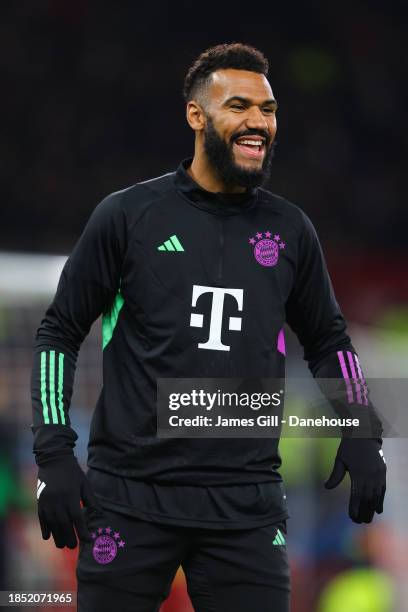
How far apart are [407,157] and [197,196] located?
885 centimetres

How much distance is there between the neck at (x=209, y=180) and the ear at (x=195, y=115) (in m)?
0.07

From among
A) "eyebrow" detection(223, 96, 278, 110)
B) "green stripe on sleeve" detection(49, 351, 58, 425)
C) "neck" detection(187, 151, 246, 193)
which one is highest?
"eyebrow" detection(223, 96, 278, 110)

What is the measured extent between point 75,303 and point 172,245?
0.25m

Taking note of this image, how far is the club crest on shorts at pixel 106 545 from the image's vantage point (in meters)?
2.46

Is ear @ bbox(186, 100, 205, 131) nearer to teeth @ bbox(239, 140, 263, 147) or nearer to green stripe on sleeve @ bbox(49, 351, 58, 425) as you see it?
teeth @ bbox(239, 140, 263, 147)

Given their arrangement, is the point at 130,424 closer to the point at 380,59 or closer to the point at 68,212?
the point at 68,212

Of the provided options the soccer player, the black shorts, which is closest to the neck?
the soccer player

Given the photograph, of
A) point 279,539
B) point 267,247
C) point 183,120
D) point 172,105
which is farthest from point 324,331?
point 172,105

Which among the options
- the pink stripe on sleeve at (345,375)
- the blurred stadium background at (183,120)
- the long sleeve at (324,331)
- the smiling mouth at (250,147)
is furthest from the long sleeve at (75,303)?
the blurred stadium background at (183,120)

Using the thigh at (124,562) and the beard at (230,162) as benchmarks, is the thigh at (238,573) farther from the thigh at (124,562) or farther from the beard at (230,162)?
the beard at (230,162)

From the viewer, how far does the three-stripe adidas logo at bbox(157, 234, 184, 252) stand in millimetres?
2566

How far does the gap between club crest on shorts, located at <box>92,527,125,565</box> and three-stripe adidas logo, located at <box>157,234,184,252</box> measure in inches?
24.7

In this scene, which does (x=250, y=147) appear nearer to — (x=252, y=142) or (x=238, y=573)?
(x=252, y=142)

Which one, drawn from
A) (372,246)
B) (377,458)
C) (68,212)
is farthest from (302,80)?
(377,458)
